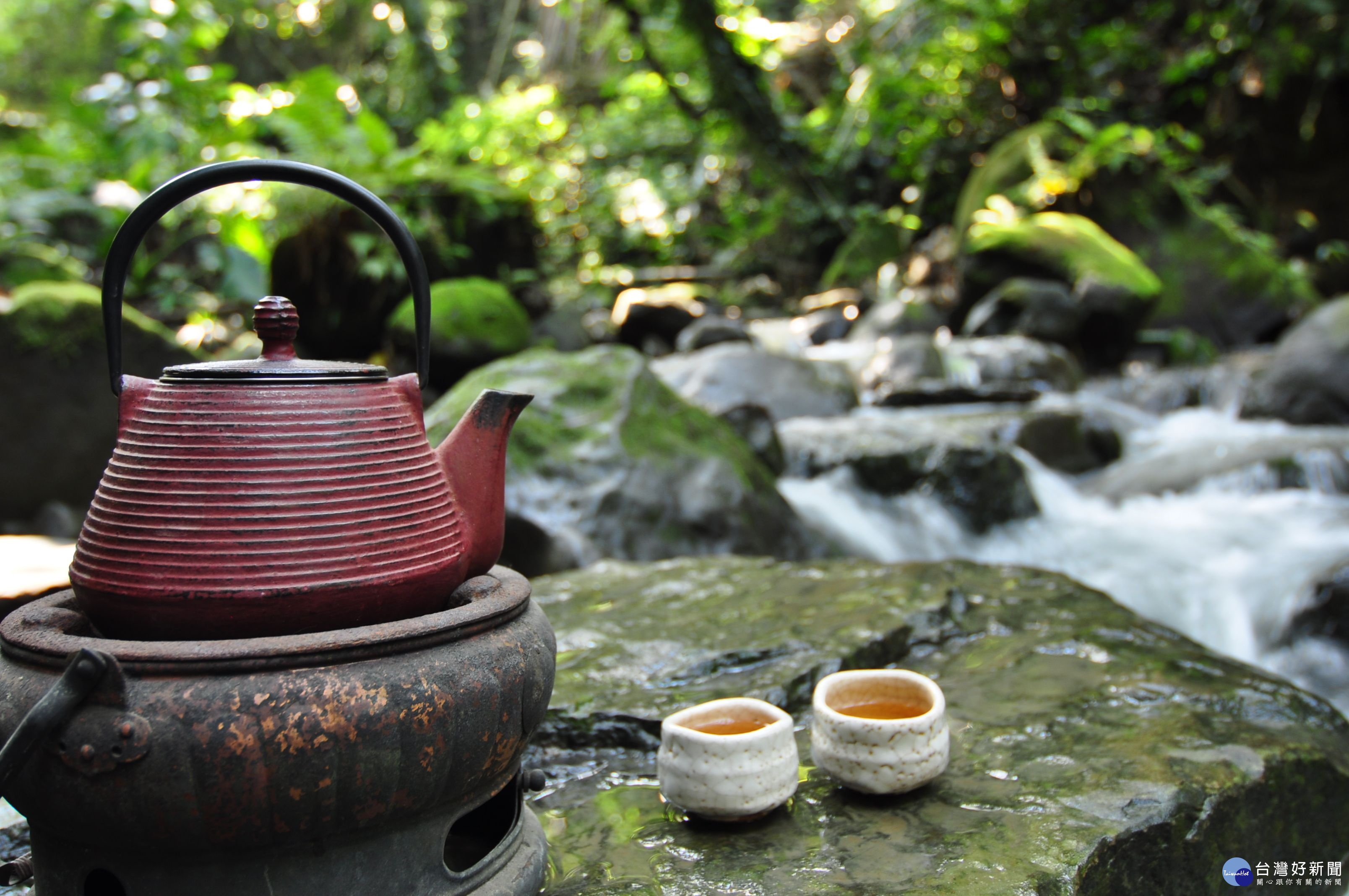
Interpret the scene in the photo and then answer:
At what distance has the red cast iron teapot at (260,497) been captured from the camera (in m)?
1.40

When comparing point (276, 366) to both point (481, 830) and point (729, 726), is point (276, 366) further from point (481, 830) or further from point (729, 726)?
point (729, 726)

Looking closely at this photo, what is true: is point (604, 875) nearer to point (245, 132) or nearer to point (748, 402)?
point (748, 402)

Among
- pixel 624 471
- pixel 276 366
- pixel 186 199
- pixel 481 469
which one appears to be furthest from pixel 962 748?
pixel 624 471

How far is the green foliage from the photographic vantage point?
28.6ft

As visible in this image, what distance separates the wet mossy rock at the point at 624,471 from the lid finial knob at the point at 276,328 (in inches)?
98.8

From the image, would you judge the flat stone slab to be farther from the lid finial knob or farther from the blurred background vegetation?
the blurred background vegetation

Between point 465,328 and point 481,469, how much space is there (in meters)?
7.26

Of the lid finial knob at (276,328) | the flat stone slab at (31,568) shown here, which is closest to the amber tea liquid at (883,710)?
the lid finial knob at (276,328)

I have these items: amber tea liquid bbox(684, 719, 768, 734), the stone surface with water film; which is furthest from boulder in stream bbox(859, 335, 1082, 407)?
amber tea liquid bbox(684, 719, 768, 734)

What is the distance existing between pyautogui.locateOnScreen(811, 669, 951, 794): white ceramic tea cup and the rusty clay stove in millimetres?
664

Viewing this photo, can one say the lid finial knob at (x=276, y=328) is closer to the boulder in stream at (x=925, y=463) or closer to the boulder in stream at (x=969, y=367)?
the boulder in stream at (x=925, y=463)

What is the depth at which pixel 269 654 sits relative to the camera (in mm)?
1294

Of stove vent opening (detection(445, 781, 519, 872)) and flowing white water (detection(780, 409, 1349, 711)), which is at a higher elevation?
stove vent opening (detection(445, 781, 519, 872))

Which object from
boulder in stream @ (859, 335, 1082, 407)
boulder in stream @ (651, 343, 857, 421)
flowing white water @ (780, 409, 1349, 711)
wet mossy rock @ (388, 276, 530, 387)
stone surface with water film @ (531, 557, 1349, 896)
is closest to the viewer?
stone surface with water film @ (531, 557, 1349, 896)
